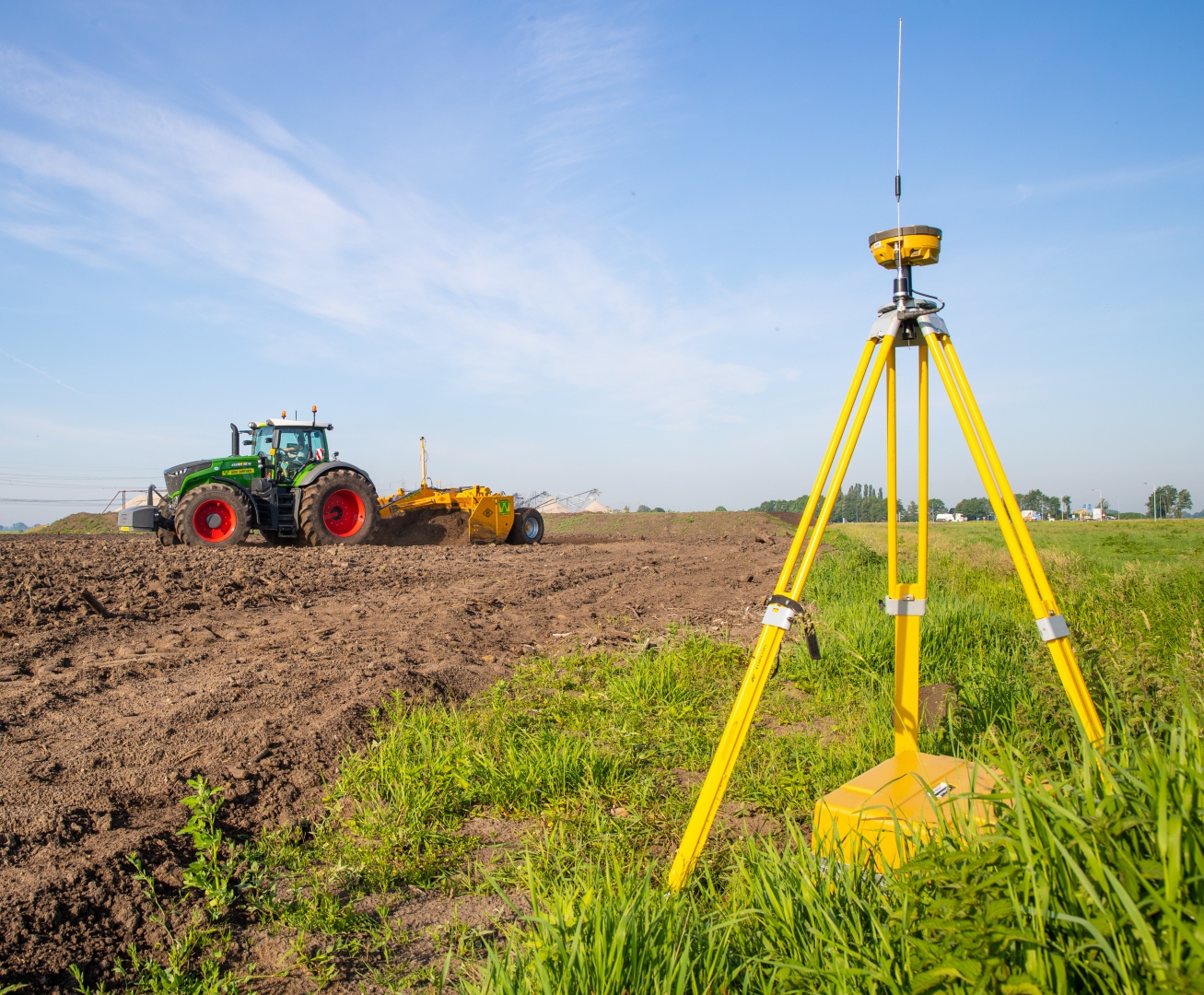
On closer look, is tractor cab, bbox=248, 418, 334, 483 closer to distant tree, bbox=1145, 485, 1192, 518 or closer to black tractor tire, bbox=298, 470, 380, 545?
black tractor tire, bbox=298, 470, 380, 545

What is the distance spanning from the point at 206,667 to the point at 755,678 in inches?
177

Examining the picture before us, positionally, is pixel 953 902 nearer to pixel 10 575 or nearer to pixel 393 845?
pixel 393 845

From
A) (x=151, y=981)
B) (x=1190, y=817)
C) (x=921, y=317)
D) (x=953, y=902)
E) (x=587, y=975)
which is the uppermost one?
(x=921, y=317)

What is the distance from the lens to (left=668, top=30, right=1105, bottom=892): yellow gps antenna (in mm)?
2123

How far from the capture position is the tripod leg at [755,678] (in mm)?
2214

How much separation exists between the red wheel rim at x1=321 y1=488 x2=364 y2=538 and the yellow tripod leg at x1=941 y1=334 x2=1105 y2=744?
14.0 m

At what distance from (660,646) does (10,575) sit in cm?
681

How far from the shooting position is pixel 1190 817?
1.41 metres

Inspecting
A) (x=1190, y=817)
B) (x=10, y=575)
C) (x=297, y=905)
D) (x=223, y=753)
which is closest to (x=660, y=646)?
(x=223, y=753)

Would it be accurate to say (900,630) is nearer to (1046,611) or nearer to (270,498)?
(1046,611)

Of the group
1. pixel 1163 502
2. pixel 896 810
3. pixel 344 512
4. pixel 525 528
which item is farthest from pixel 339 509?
pixel 1163 502

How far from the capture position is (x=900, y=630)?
2729mm

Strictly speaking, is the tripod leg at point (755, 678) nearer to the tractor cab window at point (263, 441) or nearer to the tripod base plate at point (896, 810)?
the tripod base plate at point (896, 810)

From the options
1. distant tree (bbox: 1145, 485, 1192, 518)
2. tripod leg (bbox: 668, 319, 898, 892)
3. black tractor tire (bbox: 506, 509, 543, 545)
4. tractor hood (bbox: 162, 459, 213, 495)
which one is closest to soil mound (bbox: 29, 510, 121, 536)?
tractor hood (bbox: 162, 459, 213, 495)
